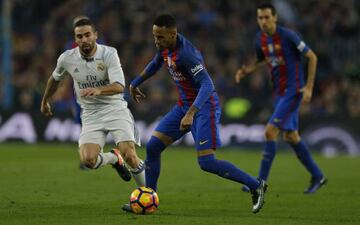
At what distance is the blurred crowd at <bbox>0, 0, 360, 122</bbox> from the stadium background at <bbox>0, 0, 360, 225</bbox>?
3cm

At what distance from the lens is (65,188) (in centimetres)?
1191

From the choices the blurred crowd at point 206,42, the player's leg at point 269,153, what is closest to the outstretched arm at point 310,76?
the player's leg at point 269,153

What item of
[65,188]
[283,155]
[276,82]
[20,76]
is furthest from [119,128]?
[20,76]

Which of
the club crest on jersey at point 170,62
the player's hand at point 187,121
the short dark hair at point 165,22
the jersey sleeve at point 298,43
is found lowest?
the jersey sleeve at point 298,43

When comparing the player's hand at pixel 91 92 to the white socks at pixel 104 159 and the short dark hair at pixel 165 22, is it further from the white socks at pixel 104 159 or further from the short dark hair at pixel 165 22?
the white socks at pixel 104 159

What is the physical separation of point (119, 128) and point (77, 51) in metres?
0.95

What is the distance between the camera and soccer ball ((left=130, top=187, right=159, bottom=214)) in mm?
9047

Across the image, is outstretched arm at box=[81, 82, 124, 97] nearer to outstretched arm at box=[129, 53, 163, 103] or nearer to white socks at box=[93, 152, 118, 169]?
outstretched arm at box=[129, 53, 163, 103]

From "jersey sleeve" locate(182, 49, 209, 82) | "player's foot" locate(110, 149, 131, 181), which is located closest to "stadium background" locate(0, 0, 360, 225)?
"player's foot" locate(110, 149, 131, 181)

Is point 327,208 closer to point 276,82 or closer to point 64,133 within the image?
point 276,82

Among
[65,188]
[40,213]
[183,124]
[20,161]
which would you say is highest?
A: [183,124]

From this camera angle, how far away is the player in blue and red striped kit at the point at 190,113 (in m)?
9.07

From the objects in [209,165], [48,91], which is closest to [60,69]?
[48,91]

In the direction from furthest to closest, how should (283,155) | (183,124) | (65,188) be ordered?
(283,155)
(65,188)
(183,124)
